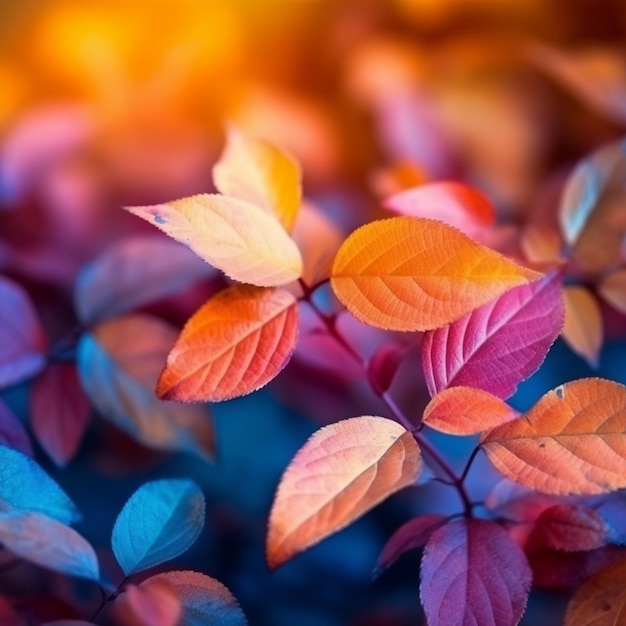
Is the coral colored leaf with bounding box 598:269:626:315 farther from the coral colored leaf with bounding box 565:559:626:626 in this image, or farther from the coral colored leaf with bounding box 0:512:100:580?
the coral colored leaf with bounding box 0:512:100:580

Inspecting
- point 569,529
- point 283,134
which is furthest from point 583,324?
point 283,134

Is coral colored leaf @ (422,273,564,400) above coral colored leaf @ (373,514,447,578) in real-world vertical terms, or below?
above

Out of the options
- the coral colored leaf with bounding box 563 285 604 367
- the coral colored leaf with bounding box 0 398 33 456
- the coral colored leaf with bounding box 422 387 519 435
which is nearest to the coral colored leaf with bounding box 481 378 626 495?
the coral colored leaf with bounding box 422 387 519 435

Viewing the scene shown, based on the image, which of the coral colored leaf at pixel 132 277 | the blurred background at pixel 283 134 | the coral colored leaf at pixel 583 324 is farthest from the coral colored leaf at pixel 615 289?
the coral colored leaf at pixel 132 277

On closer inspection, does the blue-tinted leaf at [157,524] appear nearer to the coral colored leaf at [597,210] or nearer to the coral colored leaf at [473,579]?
the coral colored leaf at [473,579]

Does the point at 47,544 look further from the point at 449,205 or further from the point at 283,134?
the point at 283,134

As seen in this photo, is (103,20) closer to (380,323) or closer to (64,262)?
(64,262)
